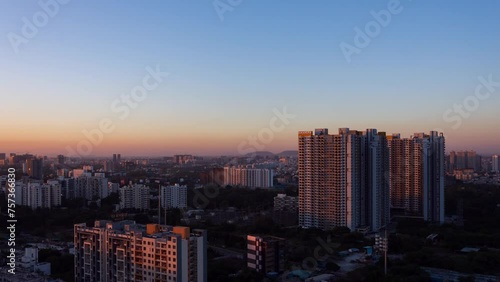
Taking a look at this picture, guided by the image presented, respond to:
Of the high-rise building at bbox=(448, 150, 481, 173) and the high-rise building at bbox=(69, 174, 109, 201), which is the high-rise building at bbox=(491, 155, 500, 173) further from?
the high-rise building at bbox=(69, 174, 109, 201)

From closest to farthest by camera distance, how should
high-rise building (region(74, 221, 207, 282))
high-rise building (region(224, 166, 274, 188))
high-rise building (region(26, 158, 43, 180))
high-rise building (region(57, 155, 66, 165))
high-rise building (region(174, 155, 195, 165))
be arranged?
high-rise building (region(74, 221, 207, 282)) → high-rise building (region(26, 158, 43, 180)) → high-rise building (region(224, 166, 274, 188)) → high-rise building (region(57, 155, 66, 165)) → high-rise building (region(174, 155, 195, 165))

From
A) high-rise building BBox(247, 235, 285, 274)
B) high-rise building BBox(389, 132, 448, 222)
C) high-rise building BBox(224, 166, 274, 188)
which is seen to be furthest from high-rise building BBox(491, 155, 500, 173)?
high-rise building BBox(247, 235, 285, 274)

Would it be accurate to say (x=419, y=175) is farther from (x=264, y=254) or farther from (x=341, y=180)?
(x=264, y=254)

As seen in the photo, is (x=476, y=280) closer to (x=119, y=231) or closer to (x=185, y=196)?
(x=119, y=231)

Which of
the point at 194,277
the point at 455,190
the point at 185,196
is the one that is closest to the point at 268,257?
the point at 194,277

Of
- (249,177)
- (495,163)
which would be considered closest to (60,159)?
(249,177)
